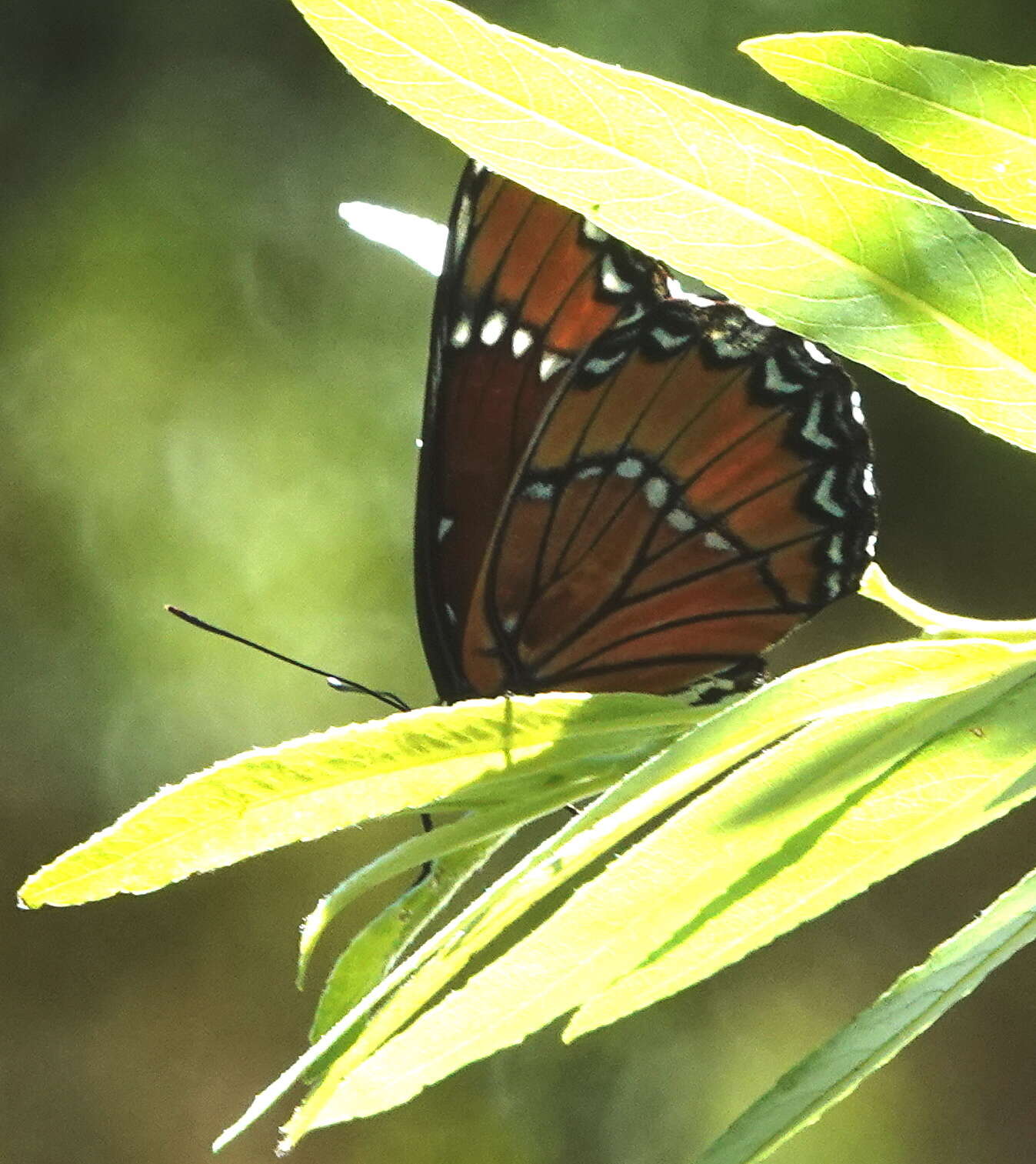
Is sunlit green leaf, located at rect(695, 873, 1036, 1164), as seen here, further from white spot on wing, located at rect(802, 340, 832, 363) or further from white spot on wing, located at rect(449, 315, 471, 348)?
white spot on wing, located at rect(449, 315, 471, 348)

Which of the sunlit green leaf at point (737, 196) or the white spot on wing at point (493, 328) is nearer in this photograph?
the sunlit green leaf at point (737, 196)

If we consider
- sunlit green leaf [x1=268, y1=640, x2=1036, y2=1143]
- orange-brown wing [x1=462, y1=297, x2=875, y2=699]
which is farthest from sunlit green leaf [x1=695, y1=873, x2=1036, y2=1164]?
orange-brown wing [x1=462, y1=297, x2=875, y2=699]

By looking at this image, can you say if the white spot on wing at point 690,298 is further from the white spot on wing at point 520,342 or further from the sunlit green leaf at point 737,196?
the sunlit green leaf at point 737,196

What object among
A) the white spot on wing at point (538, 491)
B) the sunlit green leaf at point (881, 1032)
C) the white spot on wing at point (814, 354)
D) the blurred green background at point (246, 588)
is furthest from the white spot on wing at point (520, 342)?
the blurred green background at point (246, 588)

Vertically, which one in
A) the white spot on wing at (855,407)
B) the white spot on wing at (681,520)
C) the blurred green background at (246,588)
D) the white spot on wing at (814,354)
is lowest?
the blurred green background at (246,588)

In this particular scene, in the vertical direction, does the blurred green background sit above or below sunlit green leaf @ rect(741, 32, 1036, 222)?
below

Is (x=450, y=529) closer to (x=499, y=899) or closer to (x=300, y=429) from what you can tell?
(x=499, y=899)

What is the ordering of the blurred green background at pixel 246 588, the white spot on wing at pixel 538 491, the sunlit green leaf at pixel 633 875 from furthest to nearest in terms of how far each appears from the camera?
the blurred green background at pixel 246 588, the white spot on wing at pixel 538 491, the sunlit green leaf at pixel 633 875
